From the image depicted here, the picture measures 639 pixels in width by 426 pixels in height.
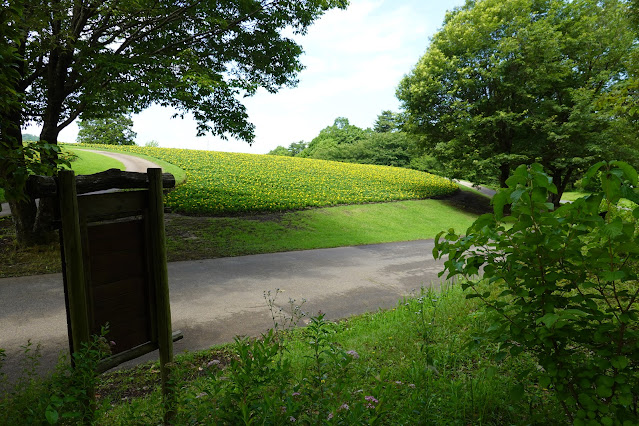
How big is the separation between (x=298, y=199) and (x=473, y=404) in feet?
50.3

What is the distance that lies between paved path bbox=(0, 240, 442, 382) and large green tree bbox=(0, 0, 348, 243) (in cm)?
327

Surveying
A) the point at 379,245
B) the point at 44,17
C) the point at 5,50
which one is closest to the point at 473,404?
the point at 5,50

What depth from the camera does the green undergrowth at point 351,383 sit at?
212 centimetres

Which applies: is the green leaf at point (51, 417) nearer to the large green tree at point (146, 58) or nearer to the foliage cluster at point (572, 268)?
the foliage cluster at point (572, 268)

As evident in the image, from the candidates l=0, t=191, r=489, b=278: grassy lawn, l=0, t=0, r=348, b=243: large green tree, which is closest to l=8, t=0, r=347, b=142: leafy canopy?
l=0, t=0, r=348, b=243: large green tree

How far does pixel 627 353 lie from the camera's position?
2.10 m

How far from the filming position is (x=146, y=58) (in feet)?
28.9

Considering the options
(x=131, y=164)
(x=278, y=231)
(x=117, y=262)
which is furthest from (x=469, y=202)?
(x=117, y=262)

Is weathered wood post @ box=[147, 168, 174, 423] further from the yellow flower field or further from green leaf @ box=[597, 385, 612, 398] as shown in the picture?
the yellow flower field

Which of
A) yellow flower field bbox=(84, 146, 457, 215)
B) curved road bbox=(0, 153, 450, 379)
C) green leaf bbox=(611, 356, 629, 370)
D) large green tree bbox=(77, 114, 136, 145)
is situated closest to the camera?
green leaf bbox=(611, 356, 629, 370)

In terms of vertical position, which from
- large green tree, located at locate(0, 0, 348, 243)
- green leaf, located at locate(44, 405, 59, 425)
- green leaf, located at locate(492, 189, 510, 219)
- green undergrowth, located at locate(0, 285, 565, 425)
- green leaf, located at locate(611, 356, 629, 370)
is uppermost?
large green tree, located at locate(0, 0, 348, 243)

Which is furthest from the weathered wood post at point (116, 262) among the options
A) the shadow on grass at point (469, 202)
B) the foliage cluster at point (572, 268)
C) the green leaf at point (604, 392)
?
the shadow on grass at point (469, 202)

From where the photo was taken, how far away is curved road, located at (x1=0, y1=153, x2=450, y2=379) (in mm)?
4906

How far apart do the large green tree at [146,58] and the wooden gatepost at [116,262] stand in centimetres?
463
